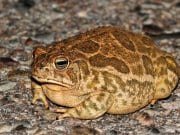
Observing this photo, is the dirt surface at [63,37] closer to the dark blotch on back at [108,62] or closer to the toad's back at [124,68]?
the toad's back at [124,68]

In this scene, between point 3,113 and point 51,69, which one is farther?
point 3,113

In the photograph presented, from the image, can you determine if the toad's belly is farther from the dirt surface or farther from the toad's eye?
the toad's eye

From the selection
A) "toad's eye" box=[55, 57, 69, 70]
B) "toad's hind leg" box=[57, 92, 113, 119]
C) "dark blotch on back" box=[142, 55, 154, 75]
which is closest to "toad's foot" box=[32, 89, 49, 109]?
"toad's hind leg" box=[57, 92, 113, 119]

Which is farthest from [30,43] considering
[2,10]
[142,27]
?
[142,27]

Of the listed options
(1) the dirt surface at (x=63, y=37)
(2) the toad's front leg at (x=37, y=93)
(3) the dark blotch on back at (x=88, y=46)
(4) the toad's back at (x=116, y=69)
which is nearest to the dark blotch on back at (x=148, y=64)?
(4) the toad's back at (x=116, y=69)

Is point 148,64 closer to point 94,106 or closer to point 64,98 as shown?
point 94,106

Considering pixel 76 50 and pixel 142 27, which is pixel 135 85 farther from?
pixel 142 27
